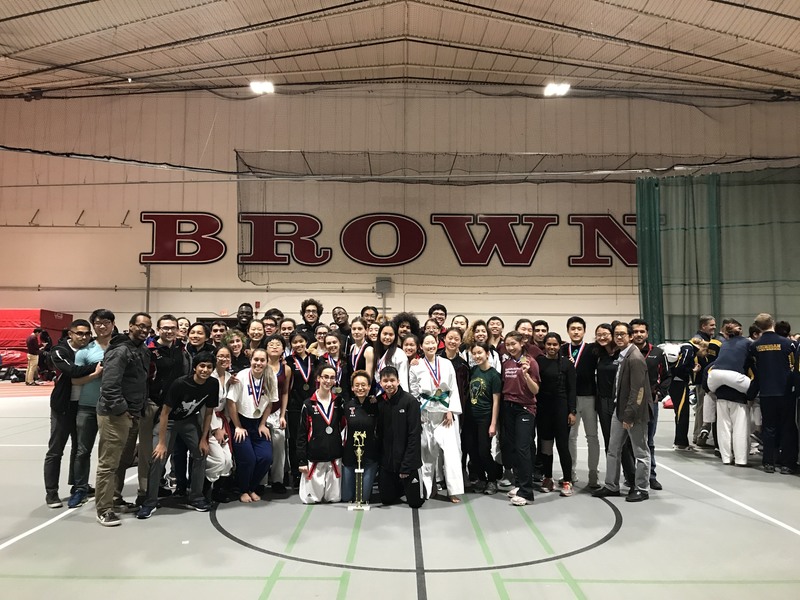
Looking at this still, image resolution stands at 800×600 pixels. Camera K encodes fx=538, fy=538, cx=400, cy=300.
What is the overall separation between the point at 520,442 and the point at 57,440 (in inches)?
160

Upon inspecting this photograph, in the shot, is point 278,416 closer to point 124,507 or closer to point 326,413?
point 326,413

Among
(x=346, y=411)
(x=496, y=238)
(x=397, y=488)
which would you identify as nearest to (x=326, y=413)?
(x=346, y=411)

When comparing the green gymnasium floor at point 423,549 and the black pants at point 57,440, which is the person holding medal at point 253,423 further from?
the black pants at point 57,440

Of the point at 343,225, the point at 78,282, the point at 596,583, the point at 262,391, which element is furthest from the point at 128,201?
the point at 596,583

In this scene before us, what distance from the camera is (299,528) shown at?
13.8 ft

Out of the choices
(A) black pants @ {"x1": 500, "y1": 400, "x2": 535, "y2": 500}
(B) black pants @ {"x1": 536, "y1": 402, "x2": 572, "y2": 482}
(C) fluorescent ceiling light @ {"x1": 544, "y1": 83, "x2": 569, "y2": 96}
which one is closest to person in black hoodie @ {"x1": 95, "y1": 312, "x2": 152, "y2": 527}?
(A) black pants @ {"x1": 500, "y1": 400, "x2": 535, "y2": 500}

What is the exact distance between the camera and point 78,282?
16234mm

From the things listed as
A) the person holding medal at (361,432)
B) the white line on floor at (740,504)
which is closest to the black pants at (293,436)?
the person holding medal at (361,432)

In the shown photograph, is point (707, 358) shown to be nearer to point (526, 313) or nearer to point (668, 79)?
point (526, 313)

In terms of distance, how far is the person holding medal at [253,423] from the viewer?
488 centimetres

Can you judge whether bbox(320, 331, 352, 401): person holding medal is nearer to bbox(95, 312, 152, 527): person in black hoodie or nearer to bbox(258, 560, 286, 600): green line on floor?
bbox(95, 312, 152, 527): person in black hoodie

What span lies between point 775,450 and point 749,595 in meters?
3.82

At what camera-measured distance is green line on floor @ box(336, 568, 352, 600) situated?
3.10 metres

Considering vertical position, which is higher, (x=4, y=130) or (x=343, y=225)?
(x=4, y=130)
